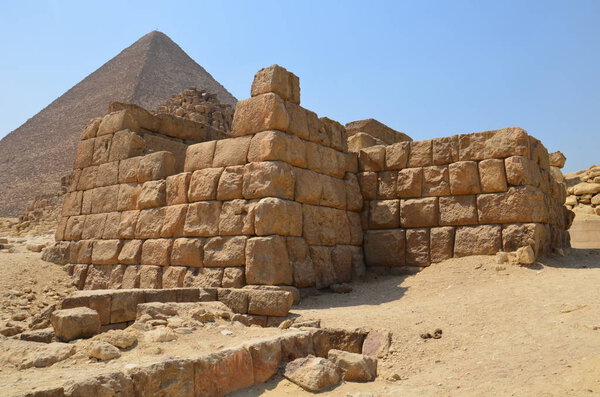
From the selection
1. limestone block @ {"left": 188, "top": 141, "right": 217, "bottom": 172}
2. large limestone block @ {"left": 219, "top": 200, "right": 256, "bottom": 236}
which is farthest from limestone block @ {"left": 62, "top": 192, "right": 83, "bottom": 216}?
large limestone block @ {"left": 219, "top": 200, "right": 256, "bottom": 236}

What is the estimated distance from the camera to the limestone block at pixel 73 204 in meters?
11.0

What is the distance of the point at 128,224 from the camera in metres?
9.40

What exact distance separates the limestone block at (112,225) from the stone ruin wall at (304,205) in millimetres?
36

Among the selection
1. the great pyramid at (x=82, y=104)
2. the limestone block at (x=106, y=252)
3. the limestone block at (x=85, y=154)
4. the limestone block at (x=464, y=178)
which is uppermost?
the great pyramid at (x=82, y=104)

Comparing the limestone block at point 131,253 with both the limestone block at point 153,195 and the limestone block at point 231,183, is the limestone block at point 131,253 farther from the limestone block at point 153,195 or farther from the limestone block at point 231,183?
the limestone block at point 231,183

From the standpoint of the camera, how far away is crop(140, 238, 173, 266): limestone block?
8.44 metres

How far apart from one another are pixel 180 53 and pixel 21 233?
56.4 m

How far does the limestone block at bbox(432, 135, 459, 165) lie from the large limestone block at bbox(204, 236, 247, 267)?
3.59 m

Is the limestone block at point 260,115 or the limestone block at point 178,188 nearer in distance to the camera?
the limestone block at point 260,115

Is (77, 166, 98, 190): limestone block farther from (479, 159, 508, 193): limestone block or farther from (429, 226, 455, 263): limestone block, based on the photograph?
(479, 159, 508, 193): limestone block

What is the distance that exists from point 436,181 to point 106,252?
6.22 m

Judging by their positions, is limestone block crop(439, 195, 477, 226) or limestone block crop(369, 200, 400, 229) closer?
limestone block crop(439, 195, 477, 226)

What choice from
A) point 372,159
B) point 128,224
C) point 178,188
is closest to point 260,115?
point 178,188

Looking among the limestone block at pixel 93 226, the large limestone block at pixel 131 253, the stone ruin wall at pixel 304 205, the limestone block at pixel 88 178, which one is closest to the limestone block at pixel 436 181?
the stone ruin wall at pixel 304 205
